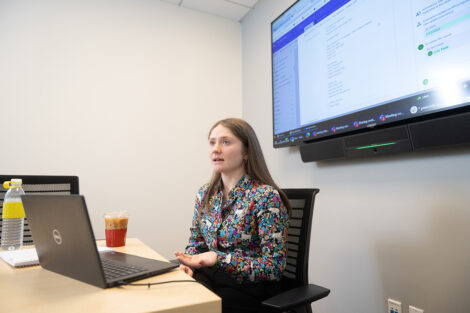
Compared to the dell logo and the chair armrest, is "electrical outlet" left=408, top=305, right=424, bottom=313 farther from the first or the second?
the dell logo

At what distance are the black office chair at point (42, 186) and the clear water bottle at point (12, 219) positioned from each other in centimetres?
29

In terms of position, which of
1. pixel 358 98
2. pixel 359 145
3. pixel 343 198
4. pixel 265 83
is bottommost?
pixel 343 198

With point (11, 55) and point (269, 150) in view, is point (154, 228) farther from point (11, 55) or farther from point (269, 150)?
point (11, 55)

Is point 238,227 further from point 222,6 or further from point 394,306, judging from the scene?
point 222,6

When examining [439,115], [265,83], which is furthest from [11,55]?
[439,115]

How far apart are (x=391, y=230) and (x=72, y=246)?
1.32 metres

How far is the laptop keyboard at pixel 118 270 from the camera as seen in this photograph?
66 centimetres

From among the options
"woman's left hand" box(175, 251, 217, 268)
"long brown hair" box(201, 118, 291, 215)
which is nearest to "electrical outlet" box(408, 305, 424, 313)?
"long brown hair" box(201, 118, 291, 215)

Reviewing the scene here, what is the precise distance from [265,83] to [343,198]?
1.25 metres

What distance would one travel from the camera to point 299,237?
1126 mm

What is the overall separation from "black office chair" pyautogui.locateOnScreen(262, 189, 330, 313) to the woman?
6 cm

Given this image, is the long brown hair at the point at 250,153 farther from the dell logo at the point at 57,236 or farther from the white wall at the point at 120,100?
A: the white wall at the point at 120,100

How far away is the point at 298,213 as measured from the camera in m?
1.18

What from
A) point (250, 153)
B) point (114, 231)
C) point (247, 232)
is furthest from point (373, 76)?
point (114, 231)
